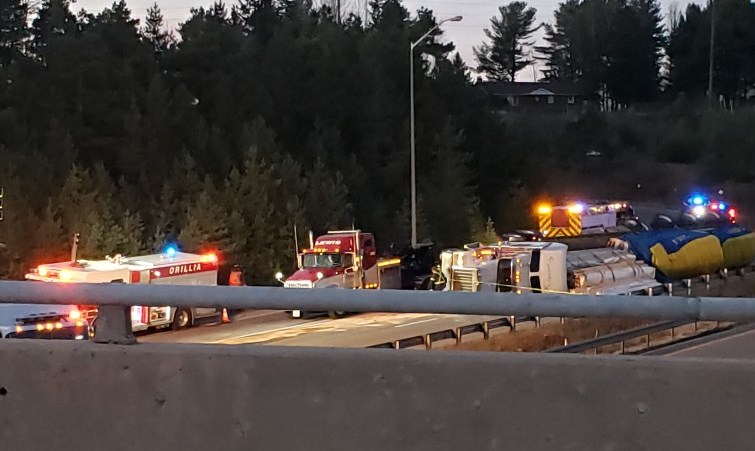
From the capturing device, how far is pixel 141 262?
2769cm

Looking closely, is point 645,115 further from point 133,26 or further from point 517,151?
point 133,26

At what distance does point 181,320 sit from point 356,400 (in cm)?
2263

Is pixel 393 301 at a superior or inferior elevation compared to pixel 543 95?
inferior

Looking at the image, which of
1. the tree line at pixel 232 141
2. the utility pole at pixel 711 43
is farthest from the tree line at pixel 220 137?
the utility pole at pixel 711 43

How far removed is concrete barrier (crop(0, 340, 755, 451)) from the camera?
3.78 m

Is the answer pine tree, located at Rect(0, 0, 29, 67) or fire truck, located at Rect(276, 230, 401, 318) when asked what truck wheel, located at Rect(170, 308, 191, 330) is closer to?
fire truck, located at Rect(276, 230, 401, 318)

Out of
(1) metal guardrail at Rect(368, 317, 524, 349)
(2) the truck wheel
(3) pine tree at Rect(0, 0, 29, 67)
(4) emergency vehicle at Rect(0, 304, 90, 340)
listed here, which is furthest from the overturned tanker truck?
(3) pine tree at Rect(0, 0, 29, 67)

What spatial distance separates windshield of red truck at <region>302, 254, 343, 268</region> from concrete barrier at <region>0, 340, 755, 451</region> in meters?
26.4

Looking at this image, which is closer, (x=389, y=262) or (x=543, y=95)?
(x=389, y=262)

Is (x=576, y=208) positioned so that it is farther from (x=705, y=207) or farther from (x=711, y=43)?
(x=711, y=43)

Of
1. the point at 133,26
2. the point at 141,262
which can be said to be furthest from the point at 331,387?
the point at 133,26

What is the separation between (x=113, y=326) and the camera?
4.18 metres

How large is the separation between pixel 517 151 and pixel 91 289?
55485 millimetres

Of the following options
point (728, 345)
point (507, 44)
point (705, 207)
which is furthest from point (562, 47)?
point (728, 345)
